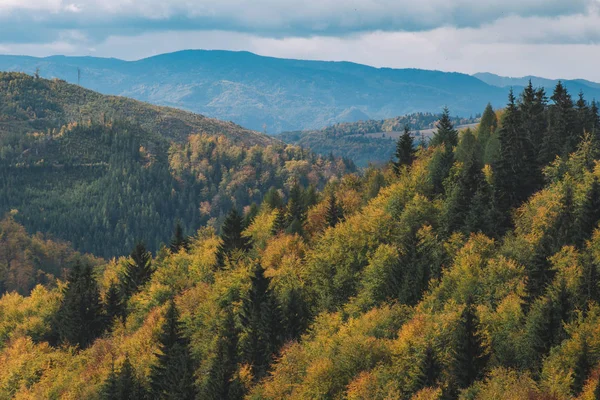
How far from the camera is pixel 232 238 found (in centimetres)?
12519

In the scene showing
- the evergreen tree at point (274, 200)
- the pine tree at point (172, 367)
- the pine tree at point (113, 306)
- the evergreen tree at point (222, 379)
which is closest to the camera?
the evergreen tree at point (222, 379)

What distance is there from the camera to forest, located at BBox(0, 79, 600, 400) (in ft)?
237

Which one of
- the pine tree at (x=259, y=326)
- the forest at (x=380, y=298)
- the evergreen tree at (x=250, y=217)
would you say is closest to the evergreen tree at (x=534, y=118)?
the forest at (x=380, y=298)

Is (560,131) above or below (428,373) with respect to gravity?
above

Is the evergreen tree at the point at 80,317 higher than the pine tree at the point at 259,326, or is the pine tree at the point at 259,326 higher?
the pine tree at the point at 259,326

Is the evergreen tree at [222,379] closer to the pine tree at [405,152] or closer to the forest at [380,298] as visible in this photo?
the forest at [380,298]

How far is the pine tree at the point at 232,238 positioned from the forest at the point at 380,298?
0.23 metres

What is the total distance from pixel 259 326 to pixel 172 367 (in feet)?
41.8

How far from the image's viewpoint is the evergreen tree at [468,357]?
230 feet

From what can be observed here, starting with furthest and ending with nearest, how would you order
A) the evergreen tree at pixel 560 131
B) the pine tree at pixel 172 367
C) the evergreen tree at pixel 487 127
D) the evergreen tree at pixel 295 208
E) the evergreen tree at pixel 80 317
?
1. the evergreen tree at pixel 295 208
2. the evergreen tree at pixel 487 127
3. the evergreen tree at pixel 560 131
4. the evergreen tree at pixel 80 317
5. the pine tree at pixel 172 367

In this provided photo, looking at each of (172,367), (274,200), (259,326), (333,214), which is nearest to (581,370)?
(259,326)

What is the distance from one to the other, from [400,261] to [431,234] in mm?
8906

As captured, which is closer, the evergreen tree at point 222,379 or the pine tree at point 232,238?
the evergreen tree at point 222,379

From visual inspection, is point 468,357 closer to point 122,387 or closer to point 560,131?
point 122,387
